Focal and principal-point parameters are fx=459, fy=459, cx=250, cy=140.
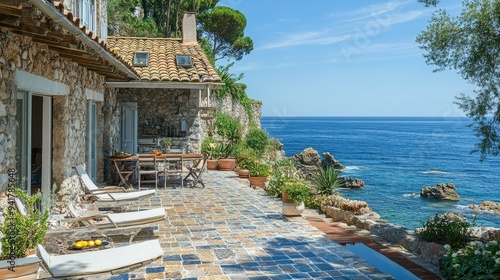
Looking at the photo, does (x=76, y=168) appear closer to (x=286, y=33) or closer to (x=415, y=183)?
(x=286, y=33)

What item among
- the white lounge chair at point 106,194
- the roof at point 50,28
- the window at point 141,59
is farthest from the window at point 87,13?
the window at point 141,59

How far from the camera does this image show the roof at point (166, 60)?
1266 cm

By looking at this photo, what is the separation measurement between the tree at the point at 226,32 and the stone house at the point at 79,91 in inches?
614

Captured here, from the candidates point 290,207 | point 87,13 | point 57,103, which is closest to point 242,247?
point 290,207

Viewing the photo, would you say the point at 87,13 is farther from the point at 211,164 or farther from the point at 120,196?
the point at 211,164

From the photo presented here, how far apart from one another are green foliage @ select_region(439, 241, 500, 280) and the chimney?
44.1 ft

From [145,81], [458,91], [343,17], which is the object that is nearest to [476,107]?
[458,91]

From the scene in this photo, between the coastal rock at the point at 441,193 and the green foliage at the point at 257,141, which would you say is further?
the coastal rock at the point at 441,193

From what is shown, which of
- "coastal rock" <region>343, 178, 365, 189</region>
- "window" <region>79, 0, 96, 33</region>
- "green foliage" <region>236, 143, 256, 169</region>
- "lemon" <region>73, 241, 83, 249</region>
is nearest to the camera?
"lemon" <region>73, 241, 83, 249</region>

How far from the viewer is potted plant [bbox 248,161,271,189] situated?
1208cm

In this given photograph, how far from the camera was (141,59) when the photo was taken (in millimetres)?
13953

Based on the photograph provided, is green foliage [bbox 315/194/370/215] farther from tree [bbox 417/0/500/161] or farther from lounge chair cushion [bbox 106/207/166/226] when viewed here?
lounge chair cushion [bbox 106/207/166/226]

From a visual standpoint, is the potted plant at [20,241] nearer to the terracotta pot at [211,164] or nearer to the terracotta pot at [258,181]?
the terracotta pot at [258,181]

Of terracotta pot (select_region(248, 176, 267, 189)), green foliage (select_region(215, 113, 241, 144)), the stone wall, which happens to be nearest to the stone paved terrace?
the stone wall
